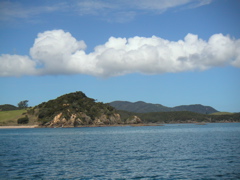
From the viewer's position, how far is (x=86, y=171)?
39125mm

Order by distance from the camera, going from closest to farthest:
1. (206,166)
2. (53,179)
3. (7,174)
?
(53,179) → (7,174) → (206,166)

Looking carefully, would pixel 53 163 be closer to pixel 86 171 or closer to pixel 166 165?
pixel 86 171

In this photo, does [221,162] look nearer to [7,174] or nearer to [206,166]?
[206,166]

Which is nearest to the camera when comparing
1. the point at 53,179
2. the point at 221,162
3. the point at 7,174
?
the point at 53,179

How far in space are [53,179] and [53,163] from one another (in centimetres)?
1273

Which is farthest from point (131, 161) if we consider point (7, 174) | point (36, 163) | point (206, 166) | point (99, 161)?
point (7, 174)

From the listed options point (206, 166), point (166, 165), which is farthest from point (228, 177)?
point (166, 165)

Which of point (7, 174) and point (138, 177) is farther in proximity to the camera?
point (7, 174)

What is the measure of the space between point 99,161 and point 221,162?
20374mm

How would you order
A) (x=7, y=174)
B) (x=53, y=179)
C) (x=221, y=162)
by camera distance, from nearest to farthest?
(x=53, y=179) < (x=7, y=174) < (x=221, y=162)

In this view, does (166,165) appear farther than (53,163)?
No

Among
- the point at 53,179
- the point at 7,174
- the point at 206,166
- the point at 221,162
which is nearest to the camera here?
the point at 53,179

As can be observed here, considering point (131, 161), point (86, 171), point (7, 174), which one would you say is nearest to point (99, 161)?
point (131, 161)

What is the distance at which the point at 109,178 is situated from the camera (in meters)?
34.3
